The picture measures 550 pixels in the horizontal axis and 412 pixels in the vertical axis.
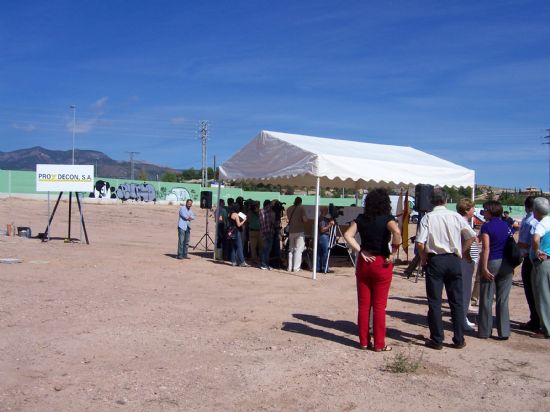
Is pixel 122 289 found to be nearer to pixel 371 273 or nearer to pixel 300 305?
pixel 300 305

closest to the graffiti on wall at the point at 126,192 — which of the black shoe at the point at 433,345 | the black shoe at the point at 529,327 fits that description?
the black shoe at the point at 529,327

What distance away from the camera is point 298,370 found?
5.78 metres

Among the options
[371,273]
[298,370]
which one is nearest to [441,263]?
[371,273]

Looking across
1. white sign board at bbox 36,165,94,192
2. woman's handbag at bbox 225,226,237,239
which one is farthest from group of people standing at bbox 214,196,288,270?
white sign board at bbox 36,165,94,192

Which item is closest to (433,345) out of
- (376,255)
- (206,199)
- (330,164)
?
(376,255)

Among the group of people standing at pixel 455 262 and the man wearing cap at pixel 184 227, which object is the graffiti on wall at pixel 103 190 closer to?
the man wearing cap at pixel 184 227

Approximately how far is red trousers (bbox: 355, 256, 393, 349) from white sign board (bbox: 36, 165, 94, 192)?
13008 mm

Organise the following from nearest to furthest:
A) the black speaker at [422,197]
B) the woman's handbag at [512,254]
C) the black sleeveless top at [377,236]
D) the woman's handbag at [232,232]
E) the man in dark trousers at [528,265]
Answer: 1. the black sleeveless top at [377,236]
2. the woman's handbag at [512,254]
3. the man in dark trousers at [528,265]
4. the black speaker at [422,197]
5. the woman's handbag at [232,232]

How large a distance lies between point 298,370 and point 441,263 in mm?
2112

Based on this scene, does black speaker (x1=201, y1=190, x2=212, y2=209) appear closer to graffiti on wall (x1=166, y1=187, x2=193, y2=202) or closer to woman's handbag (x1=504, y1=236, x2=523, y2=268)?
woman's handbag (x1=504, y1=236, x2=523, y2=268)

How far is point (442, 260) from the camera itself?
6.58 meters

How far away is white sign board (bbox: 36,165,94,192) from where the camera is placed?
17516mm

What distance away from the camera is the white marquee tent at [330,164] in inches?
488

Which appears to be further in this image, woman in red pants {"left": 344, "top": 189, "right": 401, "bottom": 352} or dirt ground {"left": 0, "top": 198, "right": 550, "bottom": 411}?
woman in red pants {"left": 344, "top": 189, "right": 401, "bottom": 352}
